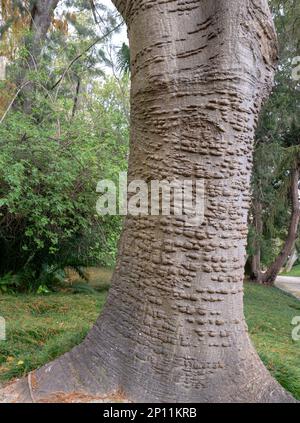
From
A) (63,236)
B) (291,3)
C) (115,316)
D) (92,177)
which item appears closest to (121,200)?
(92,177)

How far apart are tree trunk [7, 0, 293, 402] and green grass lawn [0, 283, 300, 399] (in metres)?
0.58

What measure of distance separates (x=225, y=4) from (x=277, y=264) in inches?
649

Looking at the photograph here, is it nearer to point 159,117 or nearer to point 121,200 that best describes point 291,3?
point 121,200

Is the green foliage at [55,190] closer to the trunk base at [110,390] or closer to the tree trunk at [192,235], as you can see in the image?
the trunk base at [110,390]

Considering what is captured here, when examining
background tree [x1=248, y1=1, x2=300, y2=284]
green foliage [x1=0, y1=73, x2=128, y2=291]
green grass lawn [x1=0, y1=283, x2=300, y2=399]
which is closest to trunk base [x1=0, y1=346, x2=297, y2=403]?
green grass lawn [x1=0, y1=283, x2=300, y2=399]

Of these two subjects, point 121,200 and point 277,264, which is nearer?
point 121,200

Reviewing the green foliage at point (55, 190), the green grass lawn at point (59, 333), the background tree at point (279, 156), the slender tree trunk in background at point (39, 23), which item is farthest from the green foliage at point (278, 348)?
the slender tree trunk in background at point (39, 23)

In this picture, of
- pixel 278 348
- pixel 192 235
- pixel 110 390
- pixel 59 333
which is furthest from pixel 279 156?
pixel 110 390

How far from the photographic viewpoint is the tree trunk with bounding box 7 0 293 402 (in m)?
2.43

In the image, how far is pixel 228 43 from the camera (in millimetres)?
2482

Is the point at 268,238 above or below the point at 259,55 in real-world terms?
below

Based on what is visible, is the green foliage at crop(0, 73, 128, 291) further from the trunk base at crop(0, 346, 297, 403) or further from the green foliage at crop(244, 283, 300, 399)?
the trunk base at crop(0, 346, 297, 403)

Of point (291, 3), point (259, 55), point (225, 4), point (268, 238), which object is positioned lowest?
point (268, 238)

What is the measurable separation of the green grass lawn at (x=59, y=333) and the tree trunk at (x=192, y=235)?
58 centimetres
